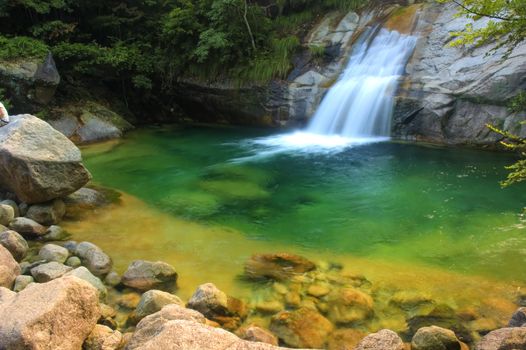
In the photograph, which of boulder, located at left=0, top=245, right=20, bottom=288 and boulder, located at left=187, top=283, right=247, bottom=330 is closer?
boulder, located at left=187, top=283, right=247, bottom=330

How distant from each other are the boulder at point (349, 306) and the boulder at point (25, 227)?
4215 mm

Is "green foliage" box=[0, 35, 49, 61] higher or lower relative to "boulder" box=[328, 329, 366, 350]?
higher

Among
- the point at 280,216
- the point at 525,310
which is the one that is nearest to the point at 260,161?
the point at 280,216

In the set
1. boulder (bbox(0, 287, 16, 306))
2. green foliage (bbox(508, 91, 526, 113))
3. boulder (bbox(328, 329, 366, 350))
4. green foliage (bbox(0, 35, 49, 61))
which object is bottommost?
boulder (bbox(328, 329, 366, 350))

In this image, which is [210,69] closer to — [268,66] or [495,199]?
[268,66]

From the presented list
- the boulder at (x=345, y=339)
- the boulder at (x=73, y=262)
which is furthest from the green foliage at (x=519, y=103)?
the boulder at (x=73, y=262)

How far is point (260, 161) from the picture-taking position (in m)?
10.9

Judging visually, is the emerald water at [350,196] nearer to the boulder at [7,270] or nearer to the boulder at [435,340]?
the boulder at [435,340]

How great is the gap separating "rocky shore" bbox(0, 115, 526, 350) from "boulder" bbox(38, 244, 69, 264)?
12mm

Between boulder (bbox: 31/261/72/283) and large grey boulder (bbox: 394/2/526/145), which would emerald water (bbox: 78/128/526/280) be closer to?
large grey boulder (bbox: 394/2/526/145)

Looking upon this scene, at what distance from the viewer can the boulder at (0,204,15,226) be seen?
641 cm

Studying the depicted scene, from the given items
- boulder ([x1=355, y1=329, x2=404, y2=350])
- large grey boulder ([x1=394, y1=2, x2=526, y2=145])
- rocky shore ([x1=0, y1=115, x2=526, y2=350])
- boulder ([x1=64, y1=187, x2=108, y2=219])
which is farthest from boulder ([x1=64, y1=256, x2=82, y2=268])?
large grey boulder ([x1=394, y1=2, x2=526, y2=145])

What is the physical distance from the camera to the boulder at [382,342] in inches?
145

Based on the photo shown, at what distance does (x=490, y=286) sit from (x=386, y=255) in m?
1.31
